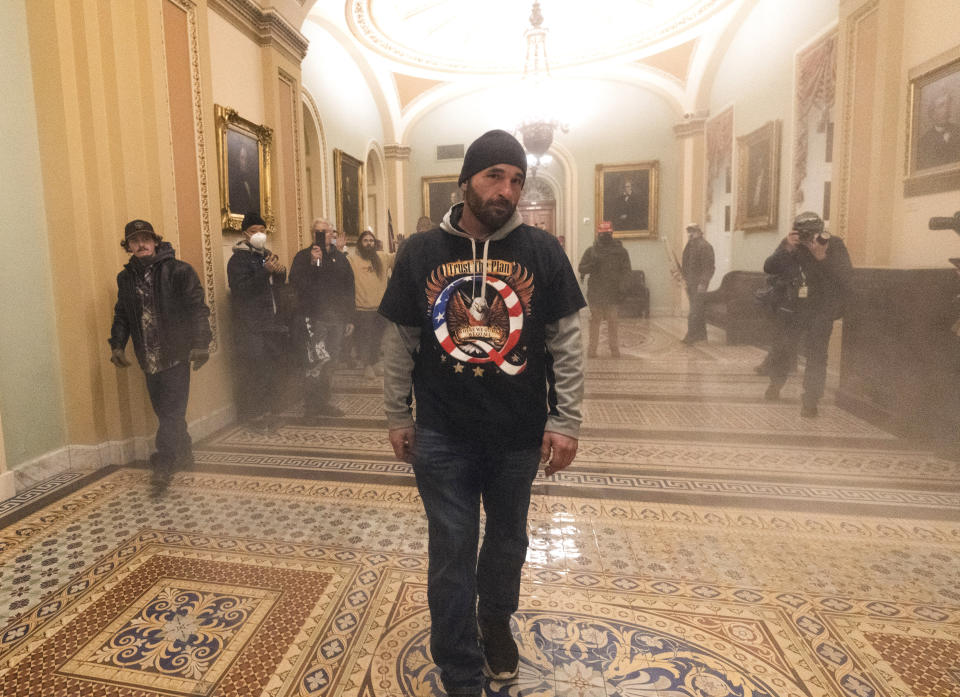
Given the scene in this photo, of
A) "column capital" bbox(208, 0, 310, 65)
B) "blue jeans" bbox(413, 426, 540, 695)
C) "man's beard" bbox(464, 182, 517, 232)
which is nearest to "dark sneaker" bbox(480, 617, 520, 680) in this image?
"blue jeans" bbox(413, 426, 540, 695)

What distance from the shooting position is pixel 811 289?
4621 mm

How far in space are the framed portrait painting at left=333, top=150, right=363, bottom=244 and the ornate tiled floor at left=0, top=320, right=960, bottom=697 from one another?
584 centimetres

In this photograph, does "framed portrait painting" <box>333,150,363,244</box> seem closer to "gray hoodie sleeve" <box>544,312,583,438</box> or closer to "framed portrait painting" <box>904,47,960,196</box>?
"framed portrait painting" <box>904,47,960,196</box>

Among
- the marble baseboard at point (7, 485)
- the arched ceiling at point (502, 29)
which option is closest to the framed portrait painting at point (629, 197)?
the arched ceiling at point (502, 29)

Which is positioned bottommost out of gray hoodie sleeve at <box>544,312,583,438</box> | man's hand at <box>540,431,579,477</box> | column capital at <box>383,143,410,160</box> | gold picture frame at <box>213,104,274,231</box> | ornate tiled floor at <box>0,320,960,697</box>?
ornate tiled floor at <box>0,320,960,697</box>

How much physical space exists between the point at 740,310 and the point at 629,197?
16.6 feet

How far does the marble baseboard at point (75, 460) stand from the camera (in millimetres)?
3484

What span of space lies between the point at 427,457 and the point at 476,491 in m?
0.19

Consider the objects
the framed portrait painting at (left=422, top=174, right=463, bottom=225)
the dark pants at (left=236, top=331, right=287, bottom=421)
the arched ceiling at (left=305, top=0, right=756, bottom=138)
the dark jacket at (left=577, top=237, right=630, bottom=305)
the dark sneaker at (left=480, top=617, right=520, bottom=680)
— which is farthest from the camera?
the framed portrait painting at (left=422, top=174, right=463, bottom=225)

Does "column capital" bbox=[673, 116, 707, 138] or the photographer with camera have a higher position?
"column capital" bbox=[673, 116, 707, 138]

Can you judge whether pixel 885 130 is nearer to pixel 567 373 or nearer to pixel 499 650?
pixel 567 373

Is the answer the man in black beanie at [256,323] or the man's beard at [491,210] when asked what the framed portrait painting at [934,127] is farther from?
the man in black beanie at [256,323]

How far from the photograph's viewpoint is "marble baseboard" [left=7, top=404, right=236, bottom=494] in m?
3.48

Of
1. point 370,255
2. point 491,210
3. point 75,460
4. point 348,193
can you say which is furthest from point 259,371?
point 348,193
